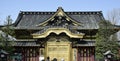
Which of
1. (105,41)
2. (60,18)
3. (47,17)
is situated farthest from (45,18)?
(105,41)

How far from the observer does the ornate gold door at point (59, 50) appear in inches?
1332

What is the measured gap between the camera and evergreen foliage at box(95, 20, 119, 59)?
3222cm

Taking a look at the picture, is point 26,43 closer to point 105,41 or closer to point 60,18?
point 60,18

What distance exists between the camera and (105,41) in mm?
32375

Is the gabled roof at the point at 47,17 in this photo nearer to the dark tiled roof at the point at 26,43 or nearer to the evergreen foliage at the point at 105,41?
the dark tiled roof at the point at 26,43

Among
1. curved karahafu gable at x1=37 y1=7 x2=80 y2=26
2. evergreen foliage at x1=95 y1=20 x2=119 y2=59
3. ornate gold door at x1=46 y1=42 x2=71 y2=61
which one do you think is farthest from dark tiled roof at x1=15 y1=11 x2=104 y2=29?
evergreen foliage at x1=95 y1=20 x2=119 y2=59

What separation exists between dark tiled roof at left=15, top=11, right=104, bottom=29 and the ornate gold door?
19.6 ft

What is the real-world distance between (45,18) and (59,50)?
31.4 ft

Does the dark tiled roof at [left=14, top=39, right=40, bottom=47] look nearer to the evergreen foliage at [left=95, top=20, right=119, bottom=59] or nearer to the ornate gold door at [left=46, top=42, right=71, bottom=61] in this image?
the ornate gold door at [left=46, top=42, right=71, bottom=61]

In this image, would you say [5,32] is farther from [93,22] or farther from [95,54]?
[93,22]

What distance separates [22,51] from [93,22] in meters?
Result: 10.1

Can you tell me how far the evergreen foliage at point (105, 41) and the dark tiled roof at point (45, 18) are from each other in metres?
6.55

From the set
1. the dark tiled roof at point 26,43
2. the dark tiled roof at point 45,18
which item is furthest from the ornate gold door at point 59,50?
the dark tiled roof at point 45,18

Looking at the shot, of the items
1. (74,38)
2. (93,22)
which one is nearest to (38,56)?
(74,38)
